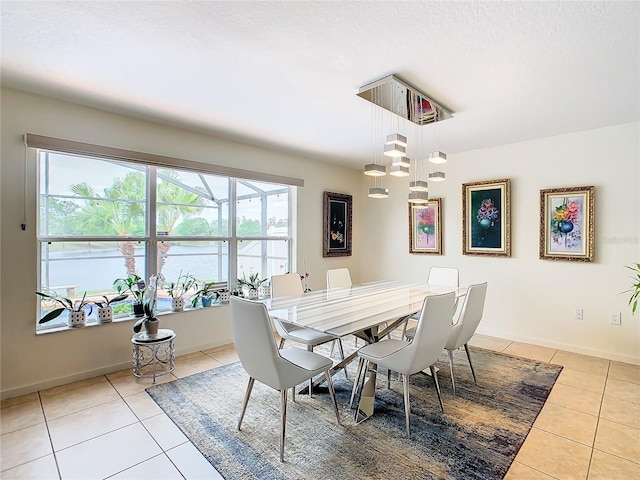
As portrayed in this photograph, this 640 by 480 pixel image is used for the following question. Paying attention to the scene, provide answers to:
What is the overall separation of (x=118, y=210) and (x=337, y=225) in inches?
119

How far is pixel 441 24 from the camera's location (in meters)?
1.73

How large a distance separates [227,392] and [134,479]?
97 cm

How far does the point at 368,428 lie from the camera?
215 centimetres

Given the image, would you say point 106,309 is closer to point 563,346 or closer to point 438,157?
point 438,157

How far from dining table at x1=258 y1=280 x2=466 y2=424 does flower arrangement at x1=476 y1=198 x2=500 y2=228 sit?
146 centimetres

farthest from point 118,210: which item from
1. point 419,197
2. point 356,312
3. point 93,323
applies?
point 419,197

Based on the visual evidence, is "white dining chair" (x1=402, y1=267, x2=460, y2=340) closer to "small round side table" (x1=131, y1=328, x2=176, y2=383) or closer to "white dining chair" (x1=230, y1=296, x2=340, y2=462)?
"white dining chair" (x1=230, y1=296, x2=340, y2=462)

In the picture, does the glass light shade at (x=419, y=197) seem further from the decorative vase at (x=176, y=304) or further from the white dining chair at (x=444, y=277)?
the decorative vase at (x=176, y=304)

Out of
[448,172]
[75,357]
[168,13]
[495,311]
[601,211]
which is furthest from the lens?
[448,172]

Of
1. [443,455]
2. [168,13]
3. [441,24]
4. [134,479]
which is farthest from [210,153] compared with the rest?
[443,455]

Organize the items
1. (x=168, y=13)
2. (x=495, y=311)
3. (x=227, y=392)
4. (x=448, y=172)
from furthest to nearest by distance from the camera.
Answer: (x=448, y=172), (x=495, y=311), (x=227, y=392), (x=168, y=13)

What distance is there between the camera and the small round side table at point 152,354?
2.87 metres

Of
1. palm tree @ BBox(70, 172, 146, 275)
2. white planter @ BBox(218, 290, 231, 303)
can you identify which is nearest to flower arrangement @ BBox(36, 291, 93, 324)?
palm tree @ BBox(70, 172, 146, 275)

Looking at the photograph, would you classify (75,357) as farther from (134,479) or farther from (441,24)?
(441,24)
